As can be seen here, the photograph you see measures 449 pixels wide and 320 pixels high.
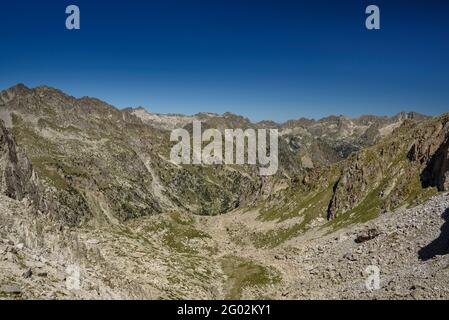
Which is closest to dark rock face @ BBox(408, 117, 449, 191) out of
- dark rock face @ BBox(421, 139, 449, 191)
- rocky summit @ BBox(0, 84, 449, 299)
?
dark rock face @ BBox(421, 139, 449, 191)

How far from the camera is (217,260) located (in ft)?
431

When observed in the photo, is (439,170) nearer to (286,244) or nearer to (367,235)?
(367,235)

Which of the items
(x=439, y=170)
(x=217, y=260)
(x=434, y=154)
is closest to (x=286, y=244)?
(x=217, y=260)

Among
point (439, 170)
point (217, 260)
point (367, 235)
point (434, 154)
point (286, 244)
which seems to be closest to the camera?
point (367, 235)

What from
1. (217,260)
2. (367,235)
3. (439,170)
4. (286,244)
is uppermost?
(439,170)

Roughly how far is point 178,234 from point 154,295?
7498 centimetres

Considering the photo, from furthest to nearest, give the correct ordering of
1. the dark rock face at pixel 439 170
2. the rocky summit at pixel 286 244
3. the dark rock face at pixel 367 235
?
the dark rock face at pixel 439 170 < the dark rock face at pixel 367 235 < the rocky summit at pixel 286 244

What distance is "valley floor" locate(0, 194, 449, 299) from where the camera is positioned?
51.4 metres

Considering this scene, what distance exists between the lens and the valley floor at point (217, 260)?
51375 millimetres

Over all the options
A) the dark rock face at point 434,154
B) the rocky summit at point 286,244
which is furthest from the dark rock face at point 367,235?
the dark rock face at point 434,154

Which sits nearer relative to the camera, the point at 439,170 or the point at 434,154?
the point at 439,170

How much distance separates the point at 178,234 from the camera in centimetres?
15375

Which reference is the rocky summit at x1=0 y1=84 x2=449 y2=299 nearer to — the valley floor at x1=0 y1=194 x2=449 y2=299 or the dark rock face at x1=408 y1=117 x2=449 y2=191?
the valley floor at x1=0 y1=194 x2=449 y2=299

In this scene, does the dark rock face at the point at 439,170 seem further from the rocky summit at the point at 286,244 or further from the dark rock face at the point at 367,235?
the dark rock face at the point at 367,235
